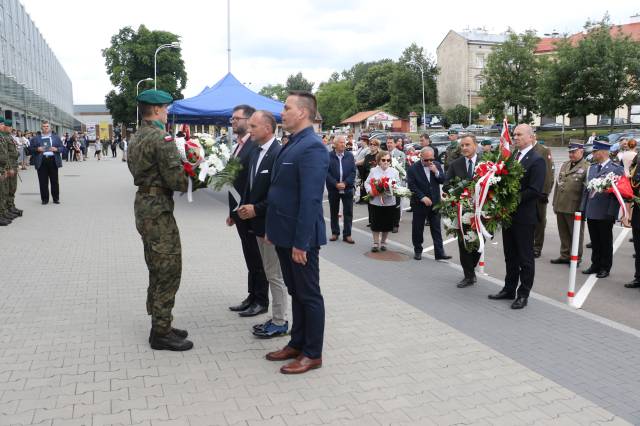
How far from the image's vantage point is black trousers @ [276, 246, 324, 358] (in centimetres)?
445

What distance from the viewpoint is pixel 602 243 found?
8039 millimetres

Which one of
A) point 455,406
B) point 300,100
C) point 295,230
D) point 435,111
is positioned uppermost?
point 435,111

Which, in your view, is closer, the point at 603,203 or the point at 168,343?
the point at 168,343

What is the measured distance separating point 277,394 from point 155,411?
2.81 feet

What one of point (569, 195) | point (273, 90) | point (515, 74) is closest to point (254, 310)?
point (569, 195)

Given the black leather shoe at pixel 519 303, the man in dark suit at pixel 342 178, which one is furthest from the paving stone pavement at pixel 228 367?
the man in dark suit at pixel 342 178

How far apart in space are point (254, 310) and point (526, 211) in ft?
10.7

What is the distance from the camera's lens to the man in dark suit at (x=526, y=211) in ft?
20.7

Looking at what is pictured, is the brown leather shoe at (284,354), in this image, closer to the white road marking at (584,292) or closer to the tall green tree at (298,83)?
the white road marking at (584,292)

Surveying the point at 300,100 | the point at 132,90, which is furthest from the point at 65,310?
the point at 132,90

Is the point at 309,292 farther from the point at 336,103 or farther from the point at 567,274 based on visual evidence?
the point at 336,103

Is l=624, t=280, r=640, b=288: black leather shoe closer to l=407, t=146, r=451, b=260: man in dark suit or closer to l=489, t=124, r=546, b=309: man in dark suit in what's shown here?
l=489, t=124, r=546, b=309: man in dark suit

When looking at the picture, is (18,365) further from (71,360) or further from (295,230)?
(295,230)

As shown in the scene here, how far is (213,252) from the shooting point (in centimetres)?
909
